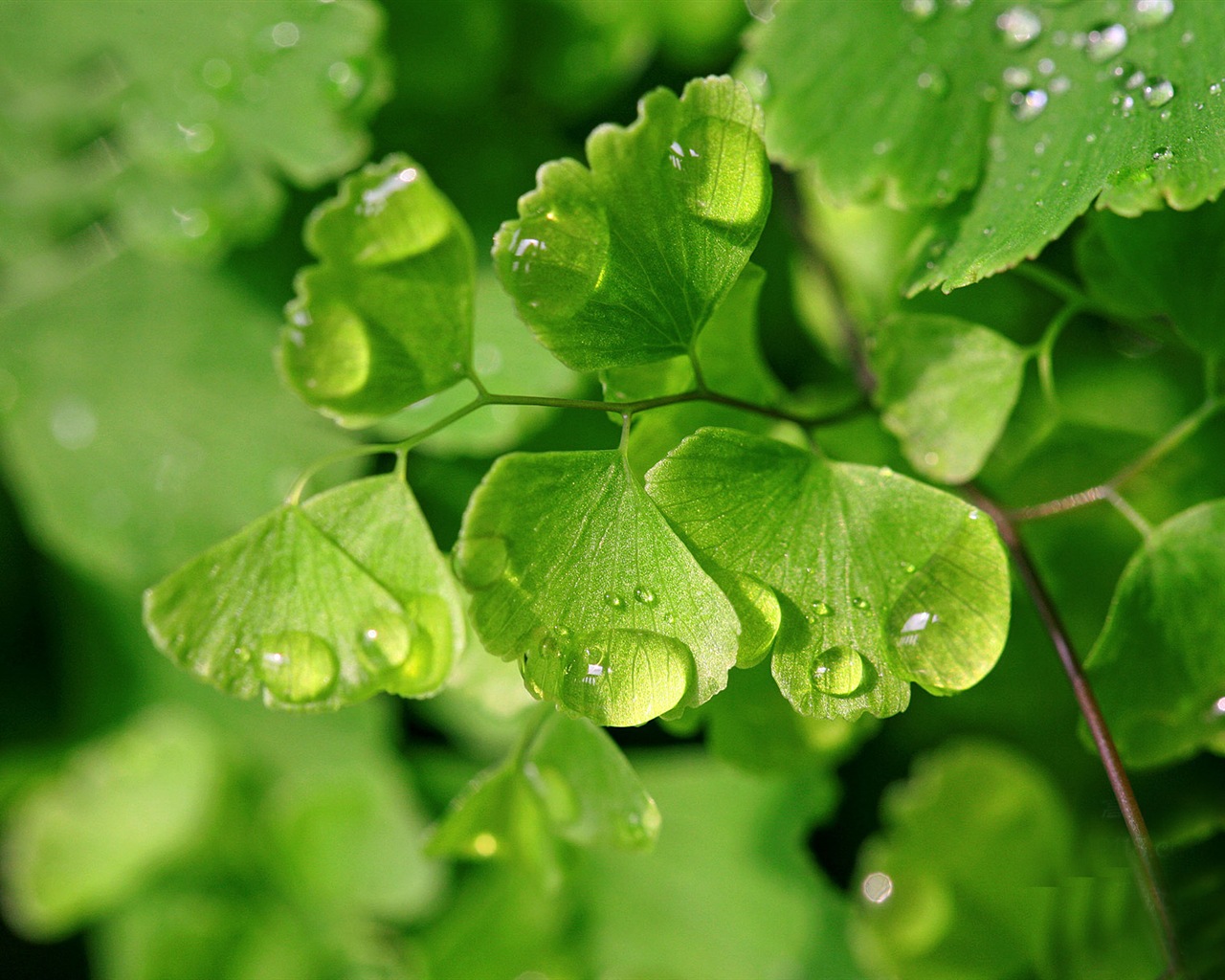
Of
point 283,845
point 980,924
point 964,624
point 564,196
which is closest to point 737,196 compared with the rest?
point 564,196

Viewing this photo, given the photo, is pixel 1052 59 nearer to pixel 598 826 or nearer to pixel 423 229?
pixel 423 229

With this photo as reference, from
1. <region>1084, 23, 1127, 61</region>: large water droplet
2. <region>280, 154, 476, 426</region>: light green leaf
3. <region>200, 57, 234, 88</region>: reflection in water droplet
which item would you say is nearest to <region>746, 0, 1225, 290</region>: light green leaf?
<region>1084, 23, 1127, 61</region>: large water droplet

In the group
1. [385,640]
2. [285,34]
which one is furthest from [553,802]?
[285,34]

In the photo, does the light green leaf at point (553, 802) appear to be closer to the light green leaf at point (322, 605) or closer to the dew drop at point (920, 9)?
the light green leaf at point (322, 605)

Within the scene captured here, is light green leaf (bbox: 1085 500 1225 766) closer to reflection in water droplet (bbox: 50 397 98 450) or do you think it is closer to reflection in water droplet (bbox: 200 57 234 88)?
reflection in water droplet (bbox: 200 57 234 88)

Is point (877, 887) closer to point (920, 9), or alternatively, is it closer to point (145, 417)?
point (920, 9)
